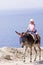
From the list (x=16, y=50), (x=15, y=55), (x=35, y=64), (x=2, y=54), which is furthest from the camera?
(x=16, y=50)

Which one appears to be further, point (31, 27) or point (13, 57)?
point (13, 57)

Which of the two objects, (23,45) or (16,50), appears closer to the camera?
(23,45)

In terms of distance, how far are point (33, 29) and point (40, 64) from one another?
120 cm

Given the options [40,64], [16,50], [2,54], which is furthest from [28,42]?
[16,50]

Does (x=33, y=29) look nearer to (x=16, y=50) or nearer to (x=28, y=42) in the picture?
(x=28, y=42)

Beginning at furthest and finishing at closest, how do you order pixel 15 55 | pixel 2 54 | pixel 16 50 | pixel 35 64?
pixel 16 50
pixel 15 55
pixel 2 54
pixel 35 64

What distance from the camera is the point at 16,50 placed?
16.2 meters

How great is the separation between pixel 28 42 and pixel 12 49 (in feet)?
14.1

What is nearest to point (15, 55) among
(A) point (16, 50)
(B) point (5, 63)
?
(A) point (16, 50)

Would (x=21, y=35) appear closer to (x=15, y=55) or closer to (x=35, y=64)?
(x=35, y=64)

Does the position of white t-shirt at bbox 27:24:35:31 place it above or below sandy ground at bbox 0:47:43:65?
above

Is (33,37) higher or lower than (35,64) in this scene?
higher

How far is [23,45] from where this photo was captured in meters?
12.2

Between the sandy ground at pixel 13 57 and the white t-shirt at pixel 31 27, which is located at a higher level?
the white t-shirt at pixel 31 27
